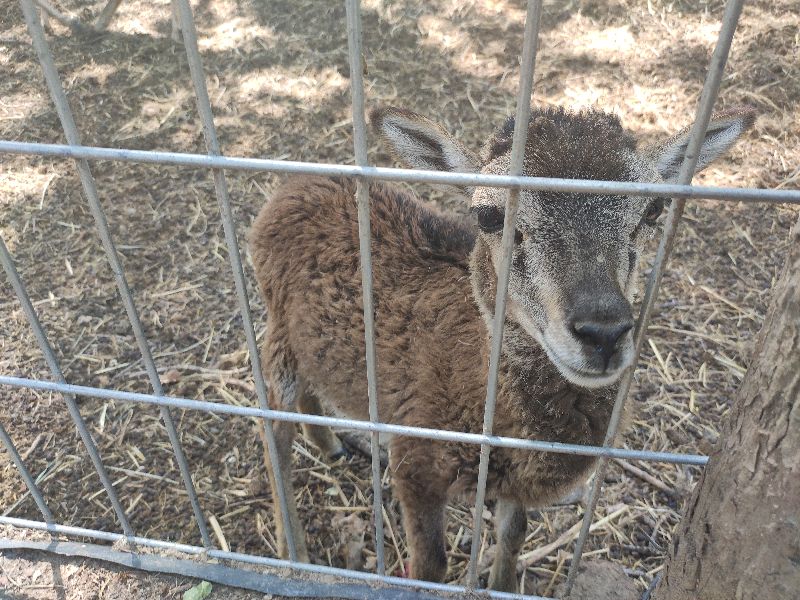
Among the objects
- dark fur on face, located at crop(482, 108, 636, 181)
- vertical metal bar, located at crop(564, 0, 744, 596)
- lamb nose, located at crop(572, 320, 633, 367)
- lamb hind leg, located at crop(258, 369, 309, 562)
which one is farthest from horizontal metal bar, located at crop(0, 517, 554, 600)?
dark fur on face, located at crop(482, 108, 636, 181)

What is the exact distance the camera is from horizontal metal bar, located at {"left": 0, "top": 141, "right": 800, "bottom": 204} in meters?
1.53

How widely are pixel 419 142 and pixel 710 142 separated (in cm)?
109

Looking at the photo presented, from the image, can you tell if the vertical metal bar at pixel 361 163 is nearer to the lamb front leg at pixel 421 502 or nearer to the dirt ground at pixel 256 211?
the lamb front leg at pixel 421 502

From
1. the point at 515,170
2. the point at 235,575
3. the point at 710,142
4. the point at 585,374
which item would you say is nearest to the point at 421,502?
the point at 235,575

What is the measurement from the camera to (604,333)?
2.04m

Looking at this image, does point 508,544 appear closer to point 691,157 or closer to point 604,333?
point 604,333

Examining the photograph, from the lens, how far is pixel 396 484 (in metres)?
2.95

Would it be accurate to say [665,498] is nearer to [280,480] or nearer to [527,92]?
[280,480]

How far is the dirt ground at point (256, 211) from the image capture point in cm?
368

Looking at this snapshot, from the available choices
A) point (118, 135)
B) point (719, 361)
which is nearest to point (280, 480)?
point (719, 361)

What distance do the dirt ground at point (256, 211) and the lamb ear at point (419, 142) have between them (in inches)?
54.0

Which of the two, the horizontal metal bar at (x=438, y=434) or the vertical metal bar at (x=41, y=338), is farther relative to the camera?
the vertical metal bar at (x=41, y=338)

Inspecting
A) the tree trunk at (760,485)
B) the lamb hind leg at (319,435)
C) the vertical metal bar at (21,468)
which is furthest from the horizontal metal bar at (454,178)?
the lamb hind leg at (319,435)

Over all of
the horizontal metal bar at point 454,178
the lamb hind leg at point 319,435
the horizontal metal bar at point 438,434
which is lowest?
the lamb hind leg at point 319,435
